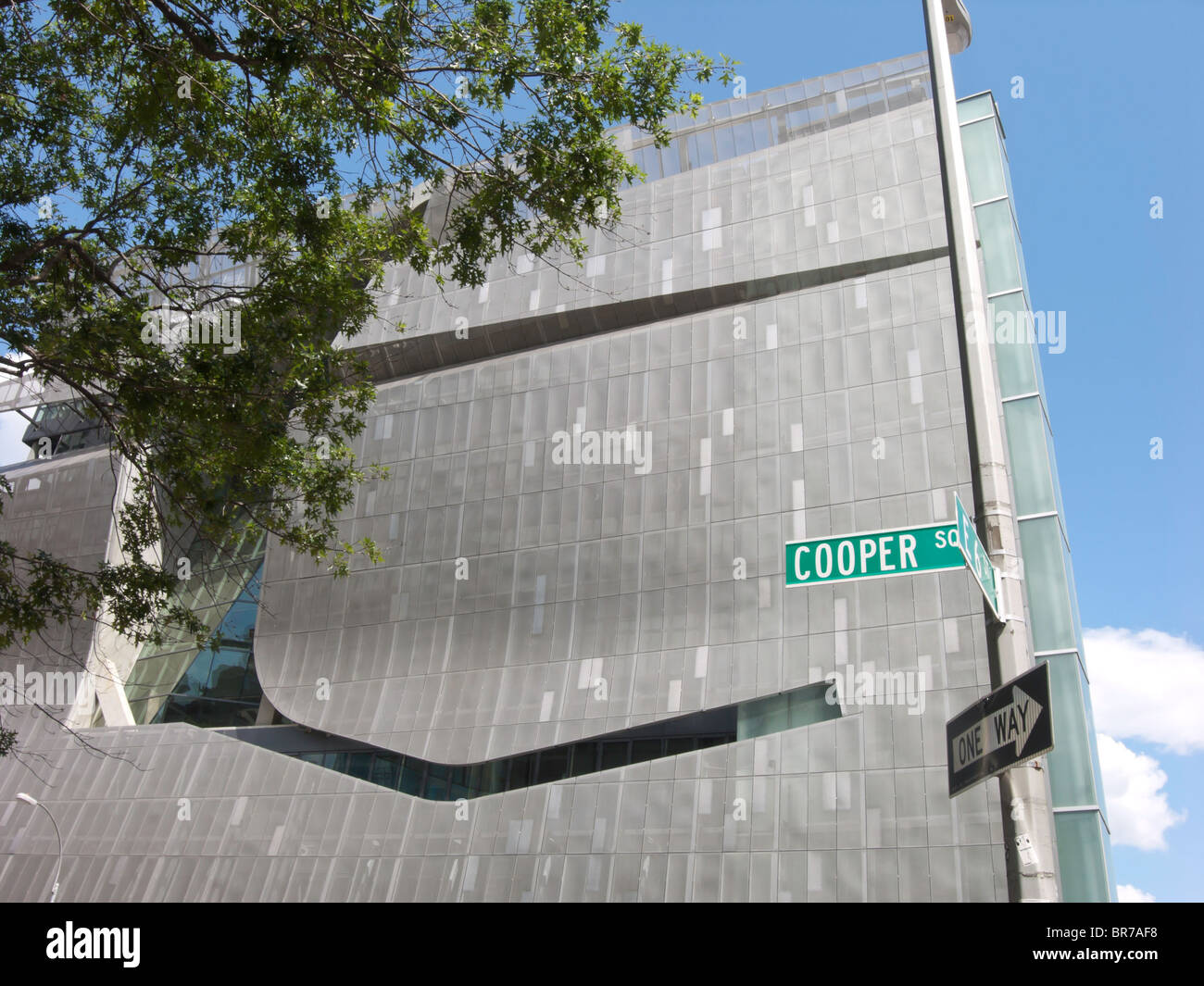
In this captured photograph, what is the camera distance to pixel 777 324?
92.1 ft

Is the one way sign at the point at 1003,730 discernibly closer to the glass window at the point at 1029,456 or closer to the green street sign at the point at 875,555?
the green street sign at the point at 875,555

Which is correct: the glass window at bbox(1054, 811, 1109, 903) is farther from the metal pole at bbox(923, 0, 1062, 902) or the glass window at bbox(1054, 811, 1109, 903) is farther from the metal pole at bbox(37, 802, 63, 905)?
the metal pole at bbox(37, 802, 63, 905)

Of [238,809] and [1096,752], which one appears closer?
[1096,752]

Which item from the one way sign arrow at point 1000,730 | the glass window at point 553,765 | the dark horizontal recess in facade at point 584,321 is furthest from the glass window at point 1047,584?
the one way sign arrow at point 1000,730

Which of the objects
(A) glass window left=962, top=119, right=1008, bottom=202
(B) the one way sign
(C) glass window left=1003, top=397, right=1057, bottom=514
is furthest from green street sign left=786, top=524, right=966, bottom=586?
(A) glass window left=962, top=119, right=1008, bottom=202

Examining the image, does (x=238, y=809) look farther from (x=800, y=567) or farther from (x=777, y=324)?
(x=800, y=567)

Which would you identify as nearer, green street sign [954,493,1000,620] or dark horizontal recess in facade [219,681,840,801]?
green street sign [954,493,1000,620]

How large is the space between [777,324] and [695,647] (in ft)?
31.7

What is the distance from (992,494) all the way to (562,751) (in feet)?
69.7

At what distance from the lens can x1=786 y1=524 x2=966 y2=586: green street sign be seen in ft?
24.2

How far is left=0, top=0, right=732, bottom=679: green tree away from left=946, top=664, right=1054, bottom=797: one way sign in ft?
26.8

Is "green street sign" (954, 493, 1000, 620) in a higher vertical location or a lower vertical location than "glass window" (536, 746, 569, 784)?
lower
